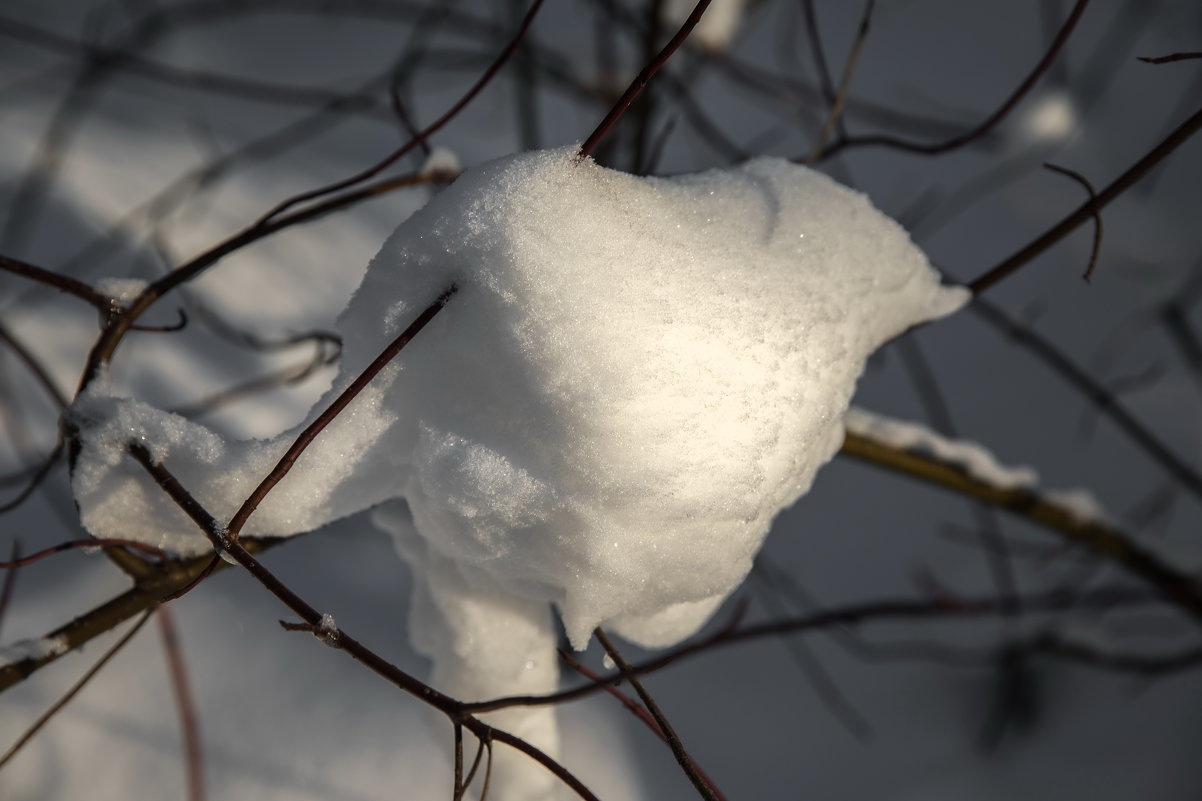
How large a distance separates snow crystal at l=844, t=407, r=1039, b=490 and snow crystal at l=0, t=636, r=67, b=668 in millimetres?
463

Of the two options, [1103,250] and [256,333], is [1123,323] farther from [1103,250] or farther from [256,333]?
[256,333]

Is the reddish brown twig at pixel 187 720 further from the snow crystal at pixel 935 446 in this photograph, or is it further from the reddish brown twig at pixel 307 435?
the snow crystal at pixel 935 446

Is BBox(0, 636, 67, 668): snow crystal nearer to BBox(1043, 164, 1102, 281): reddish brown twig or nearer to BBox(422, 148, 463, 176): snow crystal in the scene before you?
BBox(422, 148, 463, 176): snow crystal

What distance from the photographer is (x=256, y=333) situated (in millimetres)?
950

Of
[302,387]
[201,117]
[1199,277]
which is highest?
[201,117]

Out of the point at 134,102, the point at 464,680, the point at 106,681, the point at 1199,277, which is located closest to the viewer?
the point at 464,680

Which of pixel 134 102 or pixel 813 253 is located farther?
pixel 134 102

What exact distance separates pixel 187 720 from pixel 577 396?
15.1 inches

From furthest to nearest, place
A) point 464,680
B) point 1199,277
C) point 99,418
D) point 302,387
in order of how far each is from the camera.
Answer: point 1199,277 < point 302,387 < point 464,680 < point 99,418

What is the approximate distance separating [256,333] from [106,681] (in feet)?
1.48

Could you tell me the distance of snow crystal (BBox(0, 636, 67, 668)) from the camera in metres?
0.36

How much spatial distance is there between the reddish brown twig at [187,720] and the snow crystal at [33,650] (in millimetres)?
120

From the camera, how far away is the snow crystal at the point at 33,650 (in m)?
0.36

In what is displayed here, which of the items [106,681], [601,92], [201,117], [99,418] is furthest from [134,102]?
[99,418]
